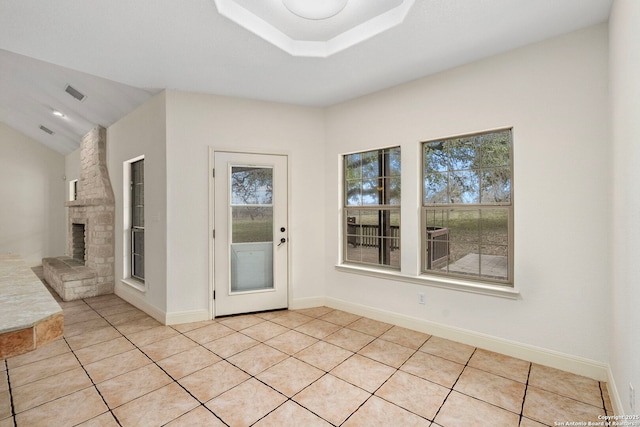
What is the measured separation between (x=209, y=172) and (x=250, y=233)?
87 cm

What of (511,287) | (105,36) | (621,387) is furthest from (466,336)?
(105,36)

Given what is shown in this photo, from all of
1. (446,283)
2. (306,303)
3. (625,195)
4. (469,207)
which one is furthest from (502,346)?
(306,303)

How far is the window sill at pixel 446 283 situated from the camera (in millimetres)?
2752

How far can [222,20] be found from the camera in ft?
7.55

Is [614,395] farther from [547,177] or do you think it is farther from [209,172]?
[209,172]

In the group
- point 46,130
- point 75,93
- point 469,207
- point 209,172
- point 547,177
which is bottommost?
point 469,207

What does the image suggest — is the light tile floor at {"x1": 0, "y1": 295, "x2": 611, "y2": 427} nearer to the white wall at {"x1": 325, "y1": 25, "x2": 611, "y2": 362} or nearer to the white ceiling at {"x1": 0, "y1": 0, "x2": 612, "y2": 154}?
the white wall at {"x1": 325, "y1": 25, "x2": 611, "y2": 362}

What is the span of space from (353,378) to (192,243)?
2.30m

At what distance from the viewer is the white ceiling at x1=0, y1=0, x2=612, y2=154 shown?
218cm

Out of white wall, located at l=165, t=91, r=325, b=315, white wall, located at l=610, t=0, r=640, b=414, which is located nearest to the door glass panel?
white wall, located at l=165, t=91, r=325, b=315

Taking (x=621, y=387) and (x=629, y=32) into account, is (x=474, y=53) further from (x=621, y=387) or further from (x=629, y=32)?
(x=621, y=387)

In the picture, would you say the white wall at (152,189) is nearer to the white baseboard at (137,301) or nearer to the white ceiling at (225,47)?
the white baseboard at (137,301)

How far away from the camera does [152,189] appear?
3785 mm

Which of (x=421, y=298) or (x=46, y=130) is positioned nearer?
(x=421, y=298)
